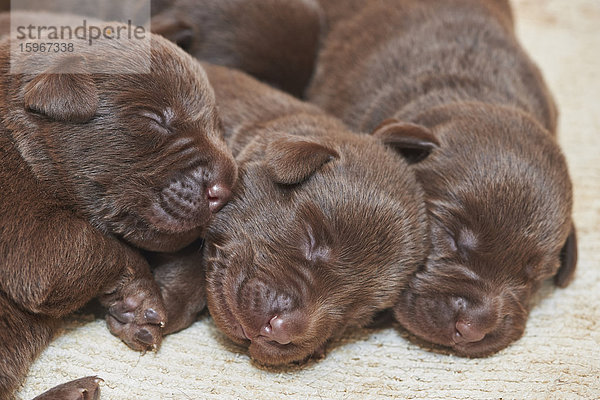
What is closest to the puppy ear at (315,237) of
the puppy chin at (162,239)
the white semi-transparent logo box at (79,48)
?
the puppy chin at (162,239)

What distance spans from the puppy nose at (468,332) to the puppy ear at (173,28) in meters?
1.98

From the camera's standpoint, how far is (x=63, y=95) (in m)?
2.25

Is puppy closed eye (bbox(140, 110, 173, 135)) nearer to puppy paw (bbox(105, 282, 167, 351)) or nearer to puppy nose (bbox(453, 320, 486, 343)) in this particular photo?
puppy paw (bbox(105, 282, 167, 351))

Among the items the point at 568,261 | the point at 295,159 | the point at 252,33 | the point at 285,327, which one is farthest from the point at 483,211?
the point at 252,33

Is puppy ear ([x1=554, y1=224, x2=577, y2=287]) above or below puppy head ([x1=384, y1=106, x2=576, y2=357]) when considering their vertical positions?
below

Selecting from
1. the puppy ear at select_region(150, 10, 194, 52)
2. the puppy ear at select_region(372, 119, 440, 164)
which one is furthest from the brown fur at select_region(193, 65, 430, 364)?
the puppy ear at select_region(150, 10, 194, 52)

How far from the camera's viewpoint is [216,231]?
8.20 ft

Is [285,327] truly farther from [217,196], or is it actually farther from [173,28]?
[173,28]

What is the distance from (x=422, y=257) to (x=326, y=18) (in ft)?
6.72

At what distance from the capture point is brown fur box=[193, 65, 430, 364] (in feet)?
7.55

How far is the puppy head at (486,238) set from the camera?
2.56 m

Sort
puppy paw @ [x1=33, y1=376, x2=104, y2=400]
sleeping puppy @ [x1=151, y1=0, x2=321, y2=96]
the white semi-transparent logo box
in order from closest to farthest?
puppy paw @ [x1=33, y1=376, x2=104, y2=400]
the white semi-transparent logo box
sleeping puppy @ [x1=151, y1=0, x2=321, y2=96]

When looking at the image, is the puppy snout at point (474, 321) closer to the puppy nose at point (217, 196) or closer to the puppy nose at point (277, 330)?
the puppy nose at point (277, 330)

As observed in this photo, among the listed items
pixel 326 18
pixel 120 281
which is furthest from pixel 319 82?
pixel 120 281
